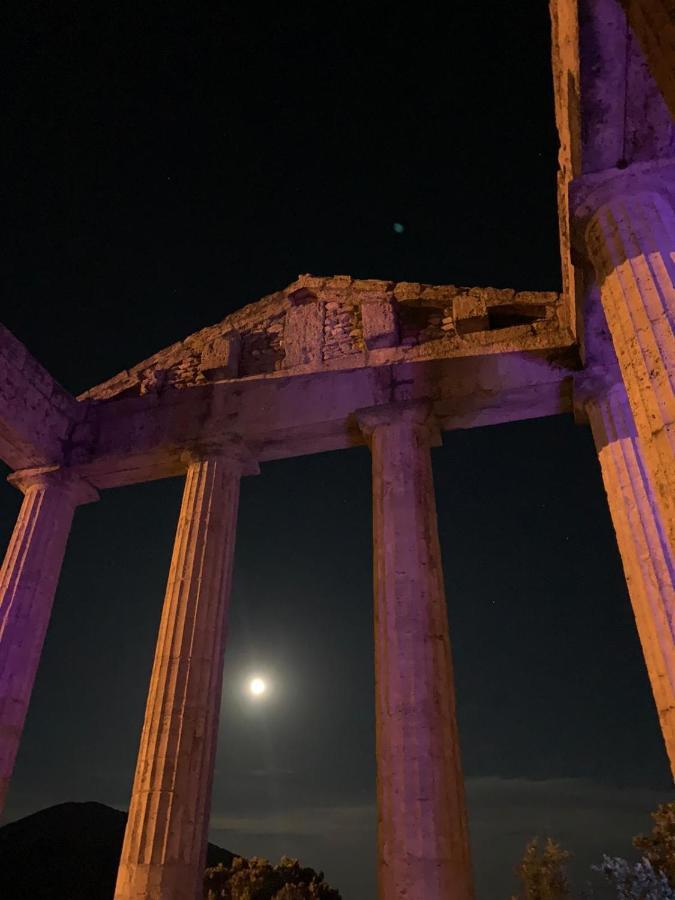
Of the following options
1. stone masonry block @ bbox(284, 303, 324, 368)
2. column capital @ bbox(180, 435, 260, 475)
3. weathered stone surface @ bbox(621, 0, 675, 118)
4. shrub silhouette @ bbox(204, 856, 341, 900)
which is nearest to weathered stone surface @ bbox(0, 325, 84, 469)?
column capital @ bbox(180, 435, 260, 475)

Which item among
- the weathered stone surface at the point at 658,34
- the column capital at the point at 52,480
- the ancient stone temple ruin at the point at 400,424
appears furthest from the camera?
the column capital at the point at 52,480

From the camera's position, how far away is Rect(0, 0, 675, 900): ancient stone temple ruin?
377 inches

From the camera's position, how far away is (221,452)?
17.5 metres

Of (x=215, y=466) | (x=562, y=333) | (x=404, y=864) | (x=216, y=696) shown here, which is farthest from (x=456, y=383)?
(x=404, y=864)

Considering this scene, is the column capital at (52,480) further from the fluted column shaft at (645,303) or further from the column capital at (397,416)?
the fluted column shaft at (645,303)

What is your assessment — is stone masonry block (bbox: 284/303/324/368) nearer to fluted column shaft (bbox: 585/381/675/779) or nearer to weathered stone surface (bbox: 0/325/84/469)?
weathered stone surface (bbox: 0/325/84/469)

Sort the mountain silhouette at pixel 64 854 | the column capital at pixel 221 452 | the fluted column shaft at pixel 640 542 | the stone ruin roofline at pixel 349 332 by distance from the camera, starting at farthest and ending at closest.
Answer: the mountain silhouette at pixel 64 854 → the column capital at pixel 221 452 → the stone ruin roofline at pixel 349 332 → the fluted column shaft at pixel 640 542

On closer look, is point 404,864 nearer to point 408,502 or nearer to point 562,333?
point 408,502

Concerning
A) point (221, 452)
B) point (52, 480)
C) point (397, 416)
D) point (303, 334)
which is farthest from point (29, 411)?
point (397, 416)

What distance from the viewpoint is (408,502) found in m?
14.7

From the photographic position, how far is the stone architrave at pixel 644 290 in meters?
8.42

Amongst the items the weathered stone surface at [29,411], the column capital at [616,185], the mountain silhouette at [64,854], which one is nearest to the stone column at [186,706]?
the weathered stone surface at [29,411]

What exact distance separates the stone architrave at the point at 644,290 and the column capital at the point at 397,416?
6466 mm

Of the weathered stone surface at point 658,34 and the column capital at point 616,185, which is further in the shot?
the column capital at point 616,185
